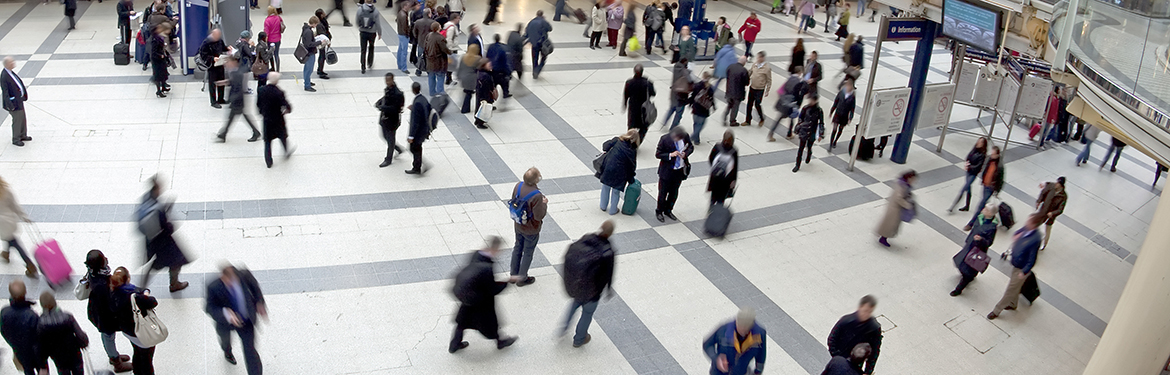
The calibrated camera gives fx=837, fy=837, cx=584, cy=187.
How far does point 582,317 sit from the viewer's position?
7457 millimetres

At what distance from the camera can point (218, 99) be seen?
1376cm

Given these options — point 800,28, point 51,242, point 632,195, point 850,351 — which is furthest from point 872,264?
point 800,28

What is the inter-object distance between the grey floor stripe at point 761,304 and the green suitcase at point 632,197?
2.93 feet

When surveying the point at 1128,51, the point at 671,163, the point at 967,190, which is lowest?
the point at 967,190

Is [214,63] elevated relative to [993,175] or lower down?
lower down

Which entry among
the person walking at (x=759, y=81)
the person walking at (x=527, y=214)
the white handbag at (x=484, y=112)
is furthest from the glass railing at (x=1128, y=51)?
the white handbag at (x=484, y=112)

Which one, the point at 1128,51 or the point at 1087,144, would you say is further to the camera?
the point at 1087,144

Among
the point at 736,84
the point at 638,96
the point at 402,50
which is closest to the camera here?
the point at 638,96

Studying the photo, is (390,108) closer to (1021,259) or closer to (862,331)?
(862,331)

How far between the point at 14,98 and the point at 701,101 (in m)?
9.52

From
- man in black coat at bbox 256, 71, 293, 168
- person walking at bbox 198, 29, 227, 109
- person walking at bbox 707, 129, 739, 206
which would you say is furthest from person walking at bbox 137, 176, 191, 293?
person walking at bbox 198, 29, 227, 109

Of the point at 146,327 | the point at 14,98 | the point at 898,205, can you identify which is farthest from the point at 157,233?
the point at 898,205

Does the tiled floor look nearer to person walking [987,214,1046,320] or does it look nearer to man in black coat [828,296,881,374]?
person walking [987,214,1046,320]

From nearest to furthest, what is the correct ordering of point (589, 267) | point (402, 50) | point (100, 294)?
1. point (100, 294)
2. point (589, 267)
3. point (402, 50)
